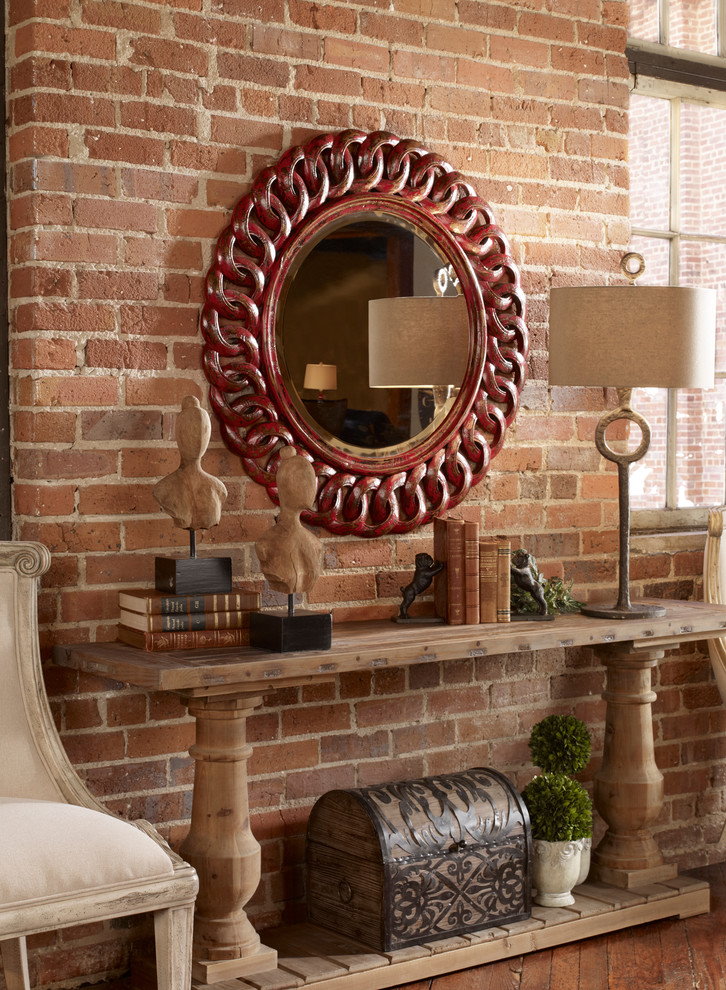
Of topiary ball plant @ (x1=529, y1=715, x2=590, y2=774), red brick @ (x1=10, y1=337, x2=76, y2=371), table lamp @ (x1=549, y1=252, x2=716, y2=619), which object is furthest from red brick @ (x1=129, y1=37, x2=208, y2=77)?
topiary ball plant @ (x1=529, y1=715, x2=590, y2=774)

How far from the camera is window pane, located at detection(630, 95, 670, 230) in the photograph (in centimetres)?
418

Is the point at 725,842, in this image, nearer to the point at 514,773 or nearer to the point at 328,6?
the point at 514,773

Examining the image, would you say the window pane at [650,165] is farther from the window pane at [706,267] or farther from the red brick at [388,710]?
the red brick at [388,710]

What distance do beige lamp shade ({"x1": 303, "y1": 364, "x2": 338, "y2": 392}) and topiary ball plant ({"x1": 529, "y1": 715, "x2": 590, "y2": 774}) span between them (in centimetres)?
111

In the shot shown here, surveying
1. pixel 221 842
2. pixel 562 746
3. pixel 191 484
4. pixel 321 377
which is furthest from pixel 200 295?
pixel 562 746

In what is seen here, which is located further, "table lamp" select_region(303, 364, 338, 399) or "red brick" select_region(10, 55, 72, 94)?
"table lamp" select_region(303, 364, 338, 399)

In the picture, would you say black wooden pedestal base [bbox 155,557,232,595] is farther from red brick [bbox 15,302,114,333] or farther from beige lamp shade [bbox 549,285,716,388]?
beige lamp shade [bbox 549,285,716,388]

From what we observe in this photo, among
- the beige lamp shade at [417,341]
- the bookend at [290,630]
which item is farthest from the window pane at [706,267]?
the bookend at [290,630]

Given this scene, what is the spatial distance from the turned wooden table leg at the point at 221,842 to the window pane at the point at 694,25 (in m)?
2.65

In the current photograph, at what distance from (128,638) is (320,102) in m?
1.42

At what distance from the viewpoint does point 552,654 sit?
379cm

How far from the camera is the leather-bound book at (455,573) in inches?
131

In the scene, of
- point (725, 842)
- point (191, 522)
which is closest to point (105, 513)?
point (191, 522)

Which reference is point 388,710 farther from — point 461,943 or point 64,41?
point 64,41
